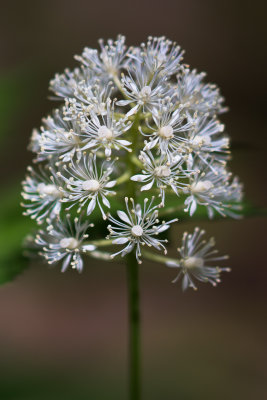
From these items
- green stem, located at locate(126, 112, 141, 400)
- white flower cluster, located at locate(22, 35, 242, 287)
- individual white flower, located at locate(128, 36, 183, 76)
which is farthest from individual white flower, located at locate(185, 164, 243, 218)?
individual white flower, located at locate(128, 36, 183, 76)

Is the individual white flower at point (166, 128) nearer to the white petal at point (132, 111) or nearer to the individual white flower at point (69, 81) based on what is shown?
the white petal at point (132, 111)

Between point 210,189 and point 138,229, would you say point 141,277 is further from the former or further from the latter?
point 138,229

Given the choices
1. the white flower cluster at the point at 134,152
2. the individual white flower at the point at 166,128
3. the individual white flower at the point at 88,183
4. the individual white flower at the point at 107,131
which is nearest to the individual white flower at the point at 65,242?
the white flower cluster at the point at 134,152

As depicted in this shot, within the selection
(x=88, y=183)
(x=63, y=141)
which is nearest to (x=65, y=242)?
(x=88, y=183)

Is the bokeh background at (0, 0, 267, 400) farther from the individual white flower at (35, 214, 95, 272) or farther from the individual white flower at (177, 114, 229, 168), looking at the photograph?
the individual white flower at (177, 114, 229, 168)

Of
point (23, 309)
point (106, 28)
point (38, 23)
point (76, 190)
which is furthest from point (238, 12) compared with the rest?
point (76, 190)

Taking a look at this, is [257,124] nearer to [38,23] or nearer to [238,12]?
[238,12]
